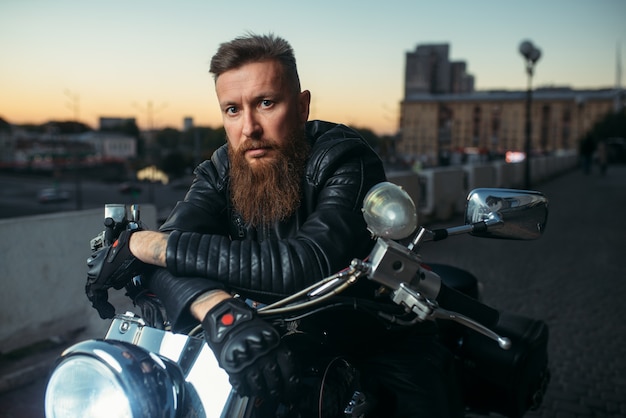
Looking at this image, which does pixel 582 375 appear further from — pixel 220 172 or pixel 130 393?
pixel 130 393

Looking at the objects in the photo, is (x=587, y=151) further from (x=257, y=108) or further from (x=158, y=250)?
(x=158, y=250)

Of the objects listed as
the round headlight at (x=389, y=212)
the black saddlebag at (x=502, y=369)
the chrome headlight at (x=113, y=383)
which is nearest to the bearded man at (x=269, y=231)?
the chrome headlight at (x=113, y=383)

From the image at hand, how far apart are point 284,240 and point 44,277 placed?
4283 mm

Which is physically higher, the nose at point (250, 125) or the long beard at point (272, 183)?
the nose at point (250, 125)

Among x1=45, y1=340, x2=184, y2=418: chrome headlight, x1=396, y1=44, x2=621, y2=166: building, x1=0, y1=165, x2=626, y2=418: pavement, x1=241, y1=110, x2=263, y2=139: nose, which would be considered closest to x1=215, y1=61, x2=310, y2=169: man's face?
x1=241, y1=110, x2=263, y2=139: nose

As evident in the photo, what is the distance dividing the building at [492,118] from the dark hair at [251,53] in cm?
13271

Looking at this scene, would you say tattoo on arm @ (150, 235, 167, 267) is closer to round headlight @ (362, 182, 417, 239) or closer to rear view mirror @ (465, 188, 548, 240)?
round headlight @ (362, 182, 417, 239)

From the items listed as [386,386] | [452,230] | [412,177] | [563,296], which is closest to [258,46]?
[452,230]

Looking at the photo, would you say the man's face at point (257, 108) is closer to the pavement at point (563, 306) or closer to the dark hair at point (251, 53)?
the dark hair at point (251, 53)

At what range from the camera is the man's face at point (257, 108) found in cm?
184

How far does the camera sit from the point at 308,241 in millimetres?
1656

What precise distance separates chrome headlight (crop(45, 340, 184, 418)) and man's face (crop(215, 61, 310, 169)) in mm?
736

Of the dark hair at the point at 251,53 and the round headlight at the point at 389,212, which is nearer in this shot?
the round headlight at the point at 389,212

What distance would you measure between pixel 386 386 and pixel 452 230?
563 mm
